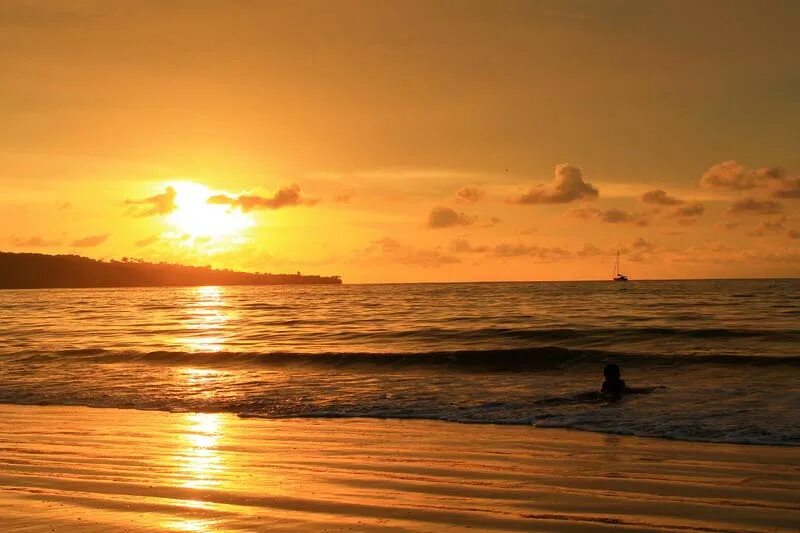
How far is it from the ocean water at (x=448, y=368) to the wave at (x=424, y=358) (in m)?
0.08

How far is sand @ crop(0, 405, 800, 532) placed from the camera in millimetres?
7766

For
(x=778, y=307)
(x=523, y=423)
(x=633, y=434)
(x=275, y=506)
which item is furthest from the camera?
(x=778, y=307)

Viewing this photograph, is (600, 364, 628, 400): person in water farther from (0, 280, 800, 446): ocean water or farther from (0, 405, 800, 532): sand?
(0, 405, 800, 532): sand

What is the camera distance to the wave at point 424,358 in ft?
88.6

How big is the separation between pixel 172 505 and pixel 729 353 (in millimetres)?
24054

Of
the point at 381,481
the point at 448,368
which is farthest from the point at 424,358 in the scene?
the point at 381,481

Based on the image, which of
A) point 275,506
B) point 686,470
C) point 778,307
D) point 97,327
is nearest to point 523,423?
point 686,470

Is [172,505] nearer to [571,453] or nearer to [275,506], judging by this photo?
[275,506]

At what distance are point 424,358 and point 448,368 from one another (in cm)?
231

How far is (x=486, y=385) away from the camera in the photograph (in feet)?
72.0

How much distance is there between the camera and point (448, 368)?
2681cm

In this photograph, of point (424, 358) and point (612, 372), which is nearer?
point (612, 372)

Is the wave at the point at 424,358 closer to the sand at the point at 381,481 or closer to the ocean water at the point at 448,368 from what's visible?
the ocean water at the point at 448,368

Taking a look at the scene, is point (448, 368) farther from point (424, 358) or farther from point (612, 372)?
point (612, 372)
